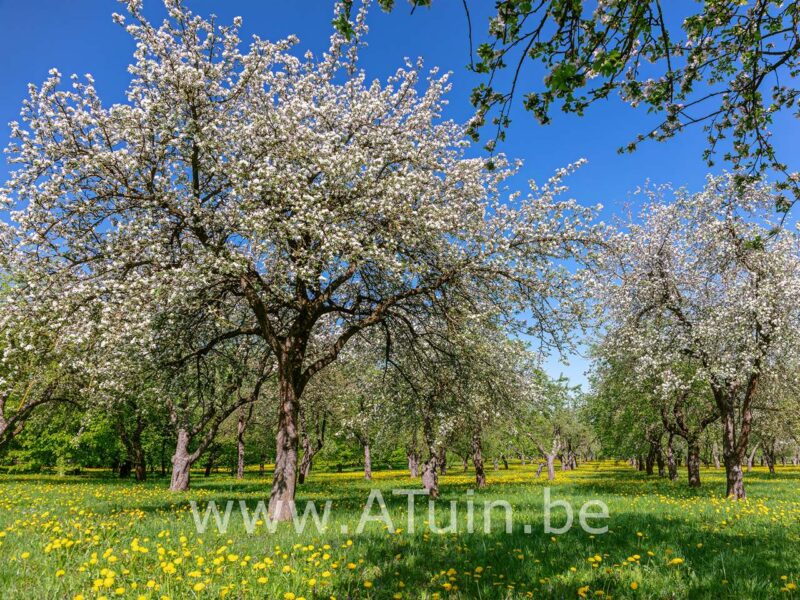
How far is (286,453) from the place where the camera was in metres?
12.2

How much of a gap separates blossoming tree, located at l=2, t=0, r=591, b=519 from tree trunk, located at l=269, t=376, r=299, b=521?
45 mm

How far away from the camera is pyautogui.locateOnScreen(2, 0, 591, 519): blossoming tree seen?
9812mm

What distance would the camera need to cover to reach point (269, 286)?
11.6m

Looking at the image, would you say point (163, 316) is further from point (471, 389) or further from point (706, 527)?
point (706, 527)

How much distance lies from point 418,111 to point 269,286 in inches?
248

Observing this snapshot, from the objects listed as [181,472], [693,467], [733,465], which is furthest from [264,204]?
[693,467]

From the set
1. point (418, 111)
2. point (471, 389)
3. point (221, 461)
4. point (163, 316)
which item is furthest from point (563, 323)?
point (221, 461)

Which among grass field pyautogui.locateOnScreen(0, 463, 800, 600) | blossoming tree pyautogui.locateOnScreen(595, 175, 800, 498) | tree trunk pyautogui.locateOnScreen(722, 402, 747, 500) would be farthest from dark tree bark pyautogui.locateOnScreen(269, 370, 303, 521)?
tree trunk pyautogui.locateOnScreen(722, 402, 747, 500)

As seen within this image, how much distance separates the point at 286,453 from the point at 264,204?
6360 mm

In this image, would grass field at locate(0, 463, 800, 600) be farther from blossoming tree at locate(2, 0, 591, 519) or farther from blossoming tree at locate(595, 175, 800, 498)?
blossoming tree at locate(595, 175, 800, 498)

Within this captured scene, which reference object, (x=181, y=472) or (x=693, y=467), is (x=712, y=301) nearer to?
(x=693, y=467)

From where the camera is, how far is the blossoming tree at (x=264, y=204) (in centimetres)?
981

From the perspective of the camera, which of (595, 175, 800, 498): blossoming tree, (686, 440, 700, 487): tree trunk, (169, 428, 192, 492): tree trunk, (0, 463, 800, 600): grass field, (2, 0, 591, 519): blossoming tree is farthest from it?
(686, 440, 700, 487): tree trunk

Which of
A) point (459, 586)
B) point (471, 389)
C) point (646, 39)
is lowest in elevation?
point (459, 586)
